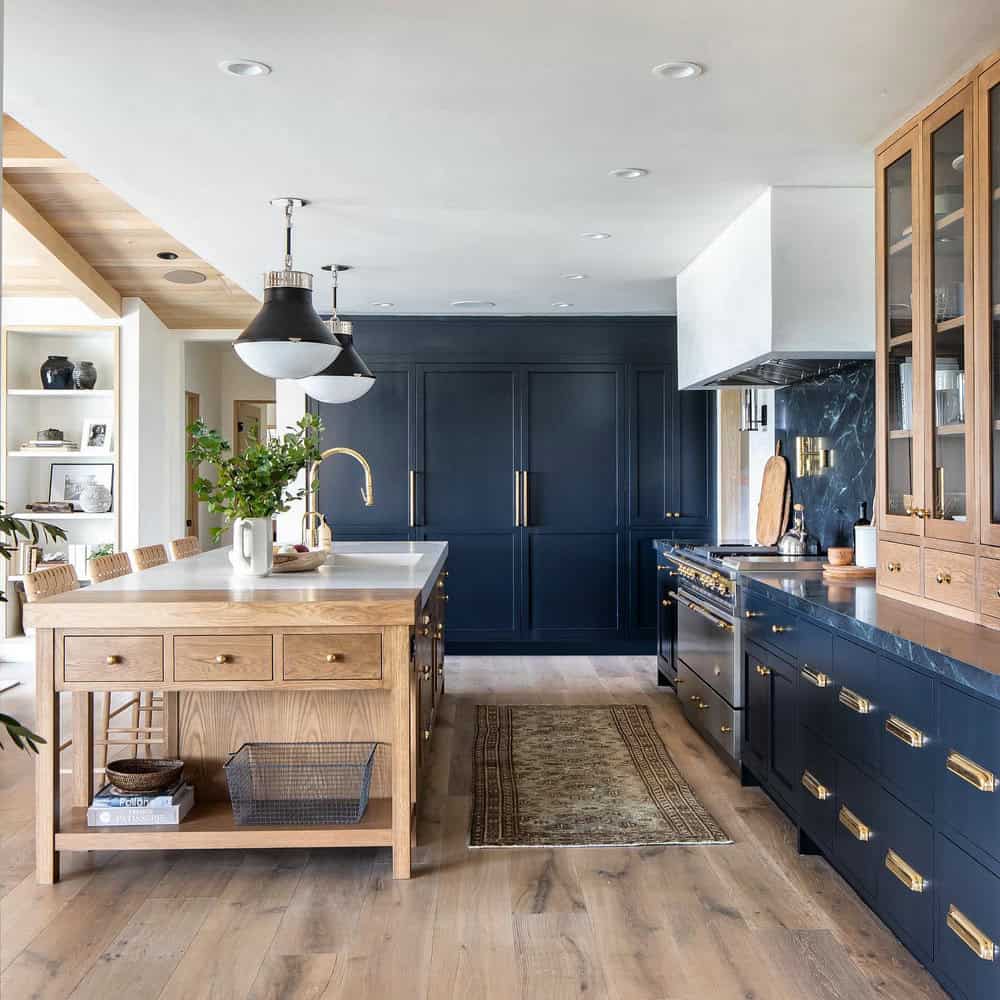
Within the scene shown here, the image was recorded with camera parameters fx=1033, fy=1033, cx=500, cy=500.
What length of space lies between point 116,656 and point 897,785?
2.15m

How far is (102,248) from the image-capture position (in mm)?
6527

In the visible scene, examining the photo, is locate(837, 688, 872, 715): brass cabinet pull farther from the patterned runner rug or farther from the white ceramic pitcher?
the white ceramic pitcher

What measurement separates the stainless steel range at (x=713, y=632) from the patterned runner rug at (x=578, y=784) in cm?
26

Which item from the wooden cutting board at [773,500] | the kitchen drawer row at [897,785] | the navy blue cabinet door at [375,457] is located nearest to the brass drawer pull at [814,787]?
the kitchen drawer row at [897,785]

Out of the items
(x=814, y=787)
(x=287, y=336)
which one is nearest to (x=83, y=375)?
(x=287, y=336)

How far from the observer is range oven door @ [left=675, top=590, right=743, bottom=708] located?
414cm

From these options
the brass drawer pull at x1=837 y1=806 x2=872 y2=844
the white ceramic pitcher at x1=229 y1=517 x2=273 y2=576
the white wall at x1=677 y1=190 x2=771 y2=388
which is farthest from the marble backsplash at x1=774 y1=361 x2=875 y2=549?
the white ceramic pitcher at x1=229 y1=517 x2=273 y2=576

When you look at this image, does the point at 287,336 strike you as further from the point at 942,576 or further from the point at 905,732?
the point at 905,732

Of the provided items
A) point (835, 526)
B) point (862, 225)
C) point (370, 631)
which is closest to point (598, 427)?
point (835, 526)

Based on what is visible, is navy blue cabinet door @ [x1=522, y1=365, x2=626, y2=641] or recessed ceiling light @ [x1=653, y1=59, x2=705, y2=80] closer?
recessed ceiling light @ [x1=653, y1=59, x2=705, y2=80]

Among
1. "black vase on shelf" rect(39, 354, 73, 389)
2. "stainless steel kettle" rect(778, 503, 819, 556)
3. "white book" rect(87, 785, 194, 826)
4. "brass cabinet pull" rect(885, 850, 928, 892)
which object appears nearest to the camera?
"brass cabinet pull" rect(885, 850, 928, 892)

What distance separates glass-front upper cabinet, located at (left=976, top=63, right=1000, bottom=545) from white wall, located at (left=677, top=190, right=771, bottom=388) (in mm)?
1421

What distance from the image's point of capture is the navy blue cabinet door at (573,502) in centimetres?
716

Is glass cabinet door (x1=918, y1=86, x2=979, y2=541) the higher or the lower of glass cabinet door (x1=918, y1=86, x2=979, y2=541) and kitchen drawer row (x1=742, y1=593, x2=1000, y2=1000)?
the higher
